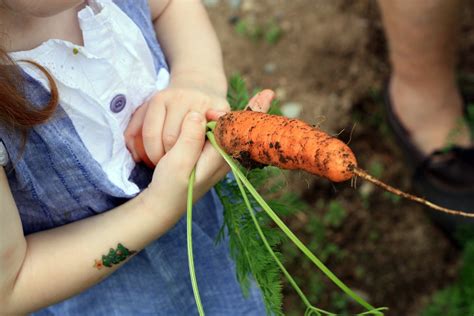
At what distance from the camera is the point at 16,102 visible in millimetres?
1124

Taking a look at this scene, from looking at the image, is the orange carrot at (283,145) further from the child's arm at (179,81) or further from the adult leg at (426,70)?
the adult leg at (426,70)

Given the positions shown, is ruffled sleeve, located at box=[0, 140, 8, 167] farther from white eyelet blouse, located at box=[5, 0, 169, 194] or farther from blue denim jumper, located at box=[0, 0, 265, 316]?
white eyelet blouse, located at box=[5, 0, 169, 194]

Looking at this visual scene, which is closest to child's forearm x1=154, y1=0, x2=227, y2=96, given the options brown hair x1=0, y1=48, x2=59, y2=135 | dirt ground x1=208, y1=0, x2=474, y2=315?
brown hair x1=0, y1=48, x2=59, y2=135

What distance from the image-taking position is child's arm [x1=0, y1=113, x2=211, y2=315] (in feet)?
3.97

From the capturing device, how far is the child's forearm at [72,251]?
1.21m

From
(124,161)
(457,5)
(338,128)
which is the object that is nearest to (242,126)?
(124,161)

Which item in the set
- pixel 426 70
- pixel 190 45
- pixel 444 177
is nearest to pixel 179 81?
pixel 190 45

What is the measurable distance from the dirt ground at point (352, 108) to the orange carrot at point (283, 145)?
830 millimetres

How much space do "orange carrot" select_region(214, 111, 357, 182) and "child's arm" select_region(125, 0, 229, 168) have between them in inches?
2.5

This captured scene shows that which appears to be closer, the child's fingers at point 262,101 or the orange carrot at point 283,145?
the orange carrot at point 283,145

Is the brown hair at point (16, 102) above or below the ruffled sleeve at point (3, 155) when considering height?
above

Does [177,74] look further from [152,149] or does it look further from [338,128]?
[338,128]

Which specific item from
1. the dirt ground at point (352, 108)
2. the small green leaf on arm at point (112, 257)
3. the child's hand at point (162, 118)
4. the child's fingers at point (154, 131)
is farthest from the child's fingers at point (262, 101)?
the dirt ground at point (352, 108)

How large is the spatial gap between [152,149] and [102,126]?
0.10 meters
